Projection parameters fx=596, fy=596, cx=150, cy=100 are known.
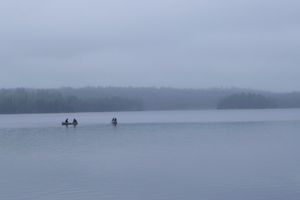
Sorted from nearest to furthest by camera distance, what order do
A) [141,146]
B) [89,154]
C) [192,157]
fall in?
[192,157] < [89,154] < [141,146]

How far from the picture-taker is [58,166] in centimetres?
2777

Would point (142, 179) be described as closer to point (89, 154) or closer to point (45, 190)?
point (45, 190)

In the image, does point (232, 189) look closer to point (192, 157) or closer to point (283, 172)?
point (283, 172)

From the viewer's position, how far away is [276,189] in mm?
19984

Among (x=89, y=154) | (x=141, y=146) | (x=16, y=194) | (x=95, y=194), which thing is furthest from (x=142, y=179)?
(x=141, y=146)

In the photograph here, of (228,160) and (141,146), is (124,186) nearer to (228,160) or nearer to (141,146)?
(228,160)

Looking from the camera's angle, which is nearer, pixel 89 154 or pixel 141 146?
pixel 89 154

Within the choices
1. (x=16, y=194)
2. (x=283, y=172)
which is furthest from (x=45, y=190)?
(x=283, y=172)

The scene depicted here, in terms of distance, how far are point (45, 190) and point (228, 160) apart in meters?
11.4

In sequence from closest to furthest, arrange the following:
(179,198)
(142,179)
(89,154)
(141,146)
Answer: (179,198)
(142,179)
(89,154)
(141,146)

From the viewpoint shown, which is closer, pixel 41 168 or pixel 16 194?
pixel 16 194

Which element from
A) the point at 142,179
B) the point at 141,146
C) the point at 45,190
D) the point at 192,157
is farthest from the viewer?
the point at 141,146

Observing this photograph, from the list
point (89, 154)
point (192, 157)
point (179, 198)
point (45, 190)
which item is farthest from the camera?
point (89, 154)

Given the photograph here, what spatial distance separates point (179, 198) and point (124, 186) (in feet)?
9.75
